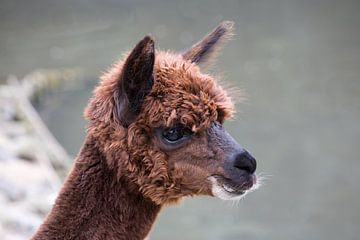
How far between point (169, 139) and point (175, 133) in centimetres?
3

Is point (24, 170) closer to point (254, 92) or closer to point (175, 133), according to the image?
point (175, 133)

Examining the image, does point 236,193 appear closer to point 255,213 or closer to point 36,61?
point 255,213

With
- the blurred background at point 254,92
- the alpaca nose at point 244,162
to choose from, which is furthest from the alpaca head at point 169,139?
the blurred background at point 254,92

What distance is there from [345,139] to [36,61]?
6245 mm

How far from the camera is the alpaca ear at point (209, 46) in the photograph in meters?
3.02

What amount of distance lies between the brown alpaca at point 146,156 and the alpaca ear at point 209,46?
218 mm

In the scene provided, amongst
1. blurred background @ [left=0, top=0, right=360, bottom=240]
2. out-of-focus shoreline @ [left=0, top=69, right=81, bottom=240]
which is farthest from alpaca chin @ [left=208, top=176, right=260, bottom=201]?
out-of-focus shoreline @ [left=0, top=69, right=81, bottom=240]

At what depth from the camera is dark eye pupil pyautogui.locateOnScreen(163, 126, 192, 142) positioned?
2.68m

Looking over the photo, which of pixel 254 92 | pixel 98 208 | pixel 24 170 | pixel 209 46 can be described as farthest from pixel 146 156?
pixel 254 92

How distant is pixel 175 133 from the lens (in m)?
2.68

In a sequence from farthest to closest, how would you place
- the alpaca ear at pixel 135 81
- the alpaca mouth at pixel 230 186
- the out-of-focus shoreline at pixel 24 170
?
the out-of-focus shoreline at pixel 24 170 → the alpaca mouth at pixel 230 186 → the alpaca ear at pixel 135 81

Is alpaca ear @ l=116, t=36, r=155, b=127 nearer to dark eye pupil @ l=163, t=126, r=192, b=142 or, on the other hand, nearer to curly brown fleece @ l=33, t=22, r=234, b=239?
curly brown fleece @ l=33, t=22, r=234, b=239

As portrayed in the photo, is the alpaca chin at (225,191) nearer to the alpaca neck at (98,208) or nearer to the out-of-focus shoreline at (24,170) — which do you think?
the alpaca neck at (98,208)

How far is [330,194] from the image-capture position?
306 inches
